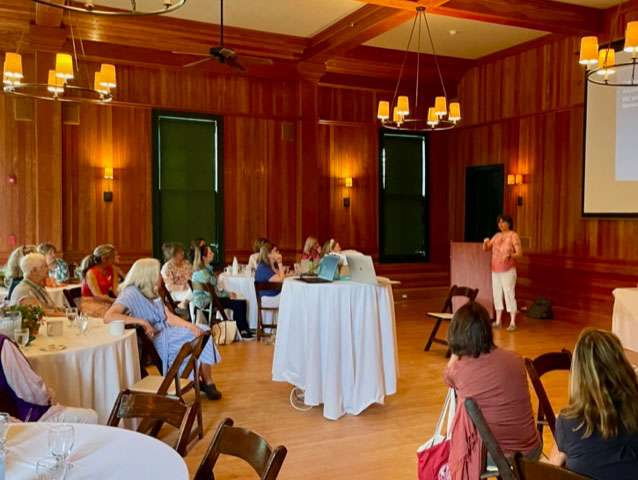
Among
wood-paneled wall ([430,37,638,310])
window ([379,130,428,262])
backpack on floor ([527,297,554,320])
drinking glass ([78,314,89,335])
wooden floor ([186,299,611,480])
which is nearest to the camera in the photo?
wooden floor ([186,299,611,480])

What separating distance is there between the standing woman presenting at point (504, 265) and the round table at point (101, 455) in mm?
7622

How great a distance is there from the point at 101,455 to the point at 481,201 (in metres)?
10.8

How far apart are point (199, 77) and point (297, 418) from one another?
7.05 meters

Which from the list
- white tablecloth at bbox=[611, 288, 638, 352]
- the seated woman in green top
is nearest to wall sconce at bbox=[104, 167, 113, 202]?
the seated woman in green top

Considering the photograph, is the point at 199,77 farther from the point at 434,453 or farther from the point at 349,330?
the point at 434,453

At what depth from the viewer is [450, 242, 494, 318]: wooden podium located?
9.62 m

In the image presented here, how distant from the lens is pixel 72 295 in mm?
6789

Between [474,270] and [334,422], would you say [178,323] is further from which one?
[474,270]

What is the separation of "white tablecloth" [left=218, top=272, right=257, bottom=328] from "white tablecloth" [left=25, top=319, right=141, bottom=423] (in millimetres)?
4044

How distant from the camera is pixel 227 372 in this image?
6.36 metres

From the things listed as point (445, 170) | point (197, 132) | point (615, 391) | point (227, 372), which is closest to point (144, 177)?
point (197, 132)

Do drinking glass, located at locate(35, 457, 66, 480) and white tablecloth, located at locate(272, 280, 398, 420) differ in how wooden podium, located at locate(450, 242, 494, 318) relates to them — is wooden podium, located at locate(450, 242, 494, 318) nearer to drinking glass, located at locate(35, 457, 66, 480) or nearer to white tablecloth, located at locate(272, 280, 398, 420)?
white tablecloth, located at locate(272, 280, 398, 420)

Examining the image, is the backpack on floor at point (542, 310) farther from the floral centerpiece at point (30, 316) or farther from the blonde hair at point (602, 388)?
the floral centerpiece at point (30, 316)

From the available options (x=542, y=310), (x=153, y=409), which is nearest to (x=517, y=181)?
(x=542, y=310)
